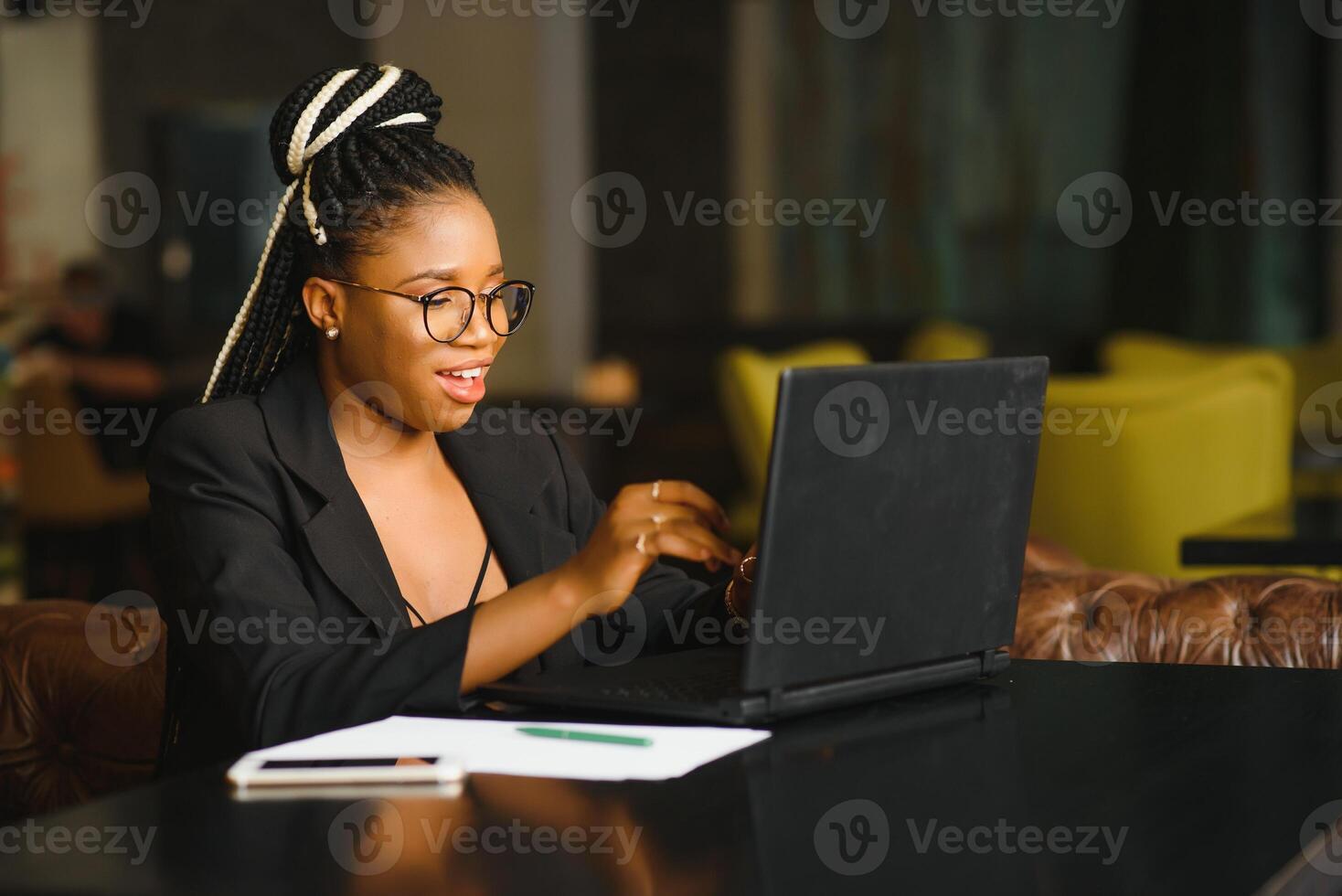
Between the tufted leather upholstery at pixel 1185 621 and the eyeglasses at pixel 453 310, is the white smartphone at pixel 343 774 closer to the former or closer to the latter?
the eyeglasses at pixel 453 310

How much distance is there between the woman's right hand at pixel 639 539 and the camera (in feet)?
4.53

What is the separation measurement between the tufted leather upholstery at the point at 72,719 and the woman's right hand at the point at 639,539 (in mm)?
1004

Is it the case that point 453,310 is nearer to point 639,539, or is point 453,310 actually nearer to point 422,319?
point 422,319

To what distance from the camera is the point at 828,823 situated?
42.6 inches

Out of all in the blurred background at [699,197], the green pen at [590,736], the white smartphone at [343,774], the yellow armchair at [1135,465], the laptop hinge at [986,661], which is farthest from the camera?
the blurred background at [699,197]

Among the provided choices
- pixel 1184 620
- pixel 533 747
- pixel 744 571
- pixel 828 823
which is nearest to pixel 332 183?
pixel 744 571

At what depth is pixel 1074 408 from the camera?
11.7 ft

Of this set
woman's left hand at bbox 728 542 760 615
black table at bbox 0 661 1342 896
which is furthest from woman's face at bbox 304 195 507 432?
black table at bbox 0 661 1342 896

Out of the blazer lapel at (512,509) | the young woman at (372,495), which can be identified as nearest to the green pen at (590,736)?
the young woman at (372,495)

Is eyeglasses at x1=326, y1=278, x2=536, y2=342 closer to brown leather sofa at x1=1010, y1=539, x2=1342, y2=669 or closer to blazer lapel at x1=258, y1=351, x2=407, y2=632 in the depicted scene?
blazer lapel at x1=258, y1=351, x2=407, y2=632

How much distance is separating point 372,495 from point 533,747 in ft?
1.82

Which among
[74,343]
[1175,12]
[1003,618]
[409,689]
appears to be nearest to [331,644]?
[409,689]

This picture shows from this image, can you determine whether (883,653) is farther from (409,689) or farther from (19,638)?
(19,638)

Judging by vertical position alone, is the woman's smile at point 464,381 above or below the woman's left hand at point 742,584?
above
